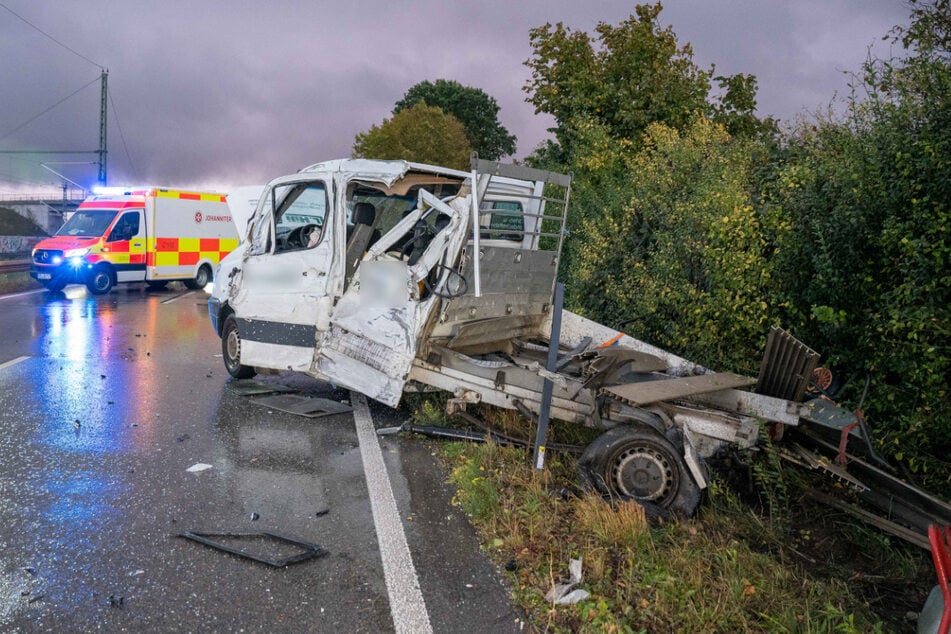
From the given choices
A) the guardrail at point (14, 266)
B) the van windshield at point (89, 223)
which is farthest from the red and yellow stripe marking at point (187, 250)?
the guardrail at point (14, 266)

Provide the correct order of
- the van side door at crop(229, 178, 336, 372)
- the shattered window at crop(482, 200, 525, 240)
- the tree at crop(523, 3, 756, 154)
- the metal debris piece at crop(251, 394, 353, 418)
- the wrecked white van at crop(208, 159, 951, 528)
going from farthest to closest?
the tree at crop(523, 3, 756, 154)
the metal debris piece at crop(251, 394, 353, 418)
the van side door at crop(229, 178, 336, 372)
the shattered window at crop(482, 200, 525, 240)
the wrecked white van at crop(208, 159, 951, 528)

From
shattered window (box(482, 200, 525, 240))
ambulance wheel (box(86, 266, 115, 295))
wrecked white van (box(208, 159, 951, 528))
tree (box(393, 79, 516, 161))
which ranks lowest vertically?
ambulance wheel (box(86, 266, 115, 295))

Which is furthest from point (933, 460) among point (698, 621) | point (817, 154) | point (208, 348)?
point (208, 348)

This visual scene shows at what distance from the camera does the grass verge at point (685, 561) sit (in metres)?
3.15

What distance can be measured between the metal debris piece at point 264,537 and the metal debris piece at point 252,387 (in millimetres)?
3664

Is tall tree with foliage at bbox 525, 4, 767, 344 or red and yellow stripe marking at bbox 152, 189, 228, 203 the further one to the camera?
red and yellow stripe marking at bbox 152, 189, 228, 203

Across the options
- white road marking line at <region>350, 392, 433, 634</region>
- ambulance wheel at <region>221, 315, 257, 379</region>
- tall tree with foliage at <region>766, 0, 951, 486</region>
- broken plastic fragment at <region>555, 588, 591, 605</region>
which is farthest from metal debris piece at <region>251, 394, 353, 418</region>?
tall tree with foliage at <region>766, 0, 951, 486</region>

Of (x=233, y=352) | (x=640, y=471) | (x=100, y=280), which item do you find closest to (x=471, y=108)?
(x=100, y=280)

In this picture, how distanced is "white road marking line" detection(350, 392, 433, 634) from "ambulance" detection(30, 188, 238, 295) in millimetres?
14083

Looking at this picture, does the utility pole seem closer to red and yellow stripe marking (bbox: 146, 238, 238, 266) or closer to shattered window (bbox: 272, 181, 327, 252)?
red and yellow stripe marking (bbox: 146, 238, 238, 266)

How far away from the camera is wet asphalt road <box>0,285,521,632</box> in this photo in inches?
127

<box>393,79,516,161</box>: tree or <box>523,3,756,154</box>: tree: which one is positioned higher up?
<box>393,79,516,161</box>: tree

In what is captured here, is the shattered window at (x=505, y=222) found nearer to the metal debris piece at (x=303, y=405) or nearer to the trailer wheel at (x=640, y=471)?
the trailer wheel at (x=640, y=471)

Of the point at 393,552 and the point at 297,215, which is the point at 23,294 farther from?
the point at 393,552
